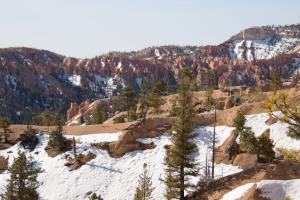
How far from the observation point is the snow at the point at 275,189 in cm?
3831

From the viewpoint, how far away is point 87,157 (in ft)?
243

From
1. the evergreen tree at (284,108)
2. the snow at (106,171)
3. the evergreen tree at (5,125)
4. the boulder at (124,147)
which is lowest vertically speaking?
the snow at (106,171)

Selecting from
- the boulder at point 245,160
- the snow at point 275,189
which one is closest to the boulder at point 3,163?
the boulder at point 245,160

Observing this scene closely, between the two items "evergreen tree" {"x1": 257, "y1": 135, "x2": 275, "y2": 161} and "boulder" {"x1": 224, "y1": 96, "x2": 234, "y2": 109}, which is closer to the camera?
"evergreen tree" {"x1": 257, "y1": 135, "x2": 275, "y2": 161}

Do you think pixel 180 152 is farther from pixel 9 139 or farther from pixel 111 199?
pixel 9 139

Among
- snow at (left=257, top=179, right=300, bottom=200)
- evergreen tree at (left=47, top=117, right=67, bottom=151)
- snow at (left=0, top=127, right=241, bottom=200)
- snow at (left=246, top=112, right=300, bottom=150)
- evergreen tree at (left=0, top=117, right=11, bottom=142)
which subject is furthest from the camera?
evergreen tree at (left=0, top=117, right=11, bottom=142)

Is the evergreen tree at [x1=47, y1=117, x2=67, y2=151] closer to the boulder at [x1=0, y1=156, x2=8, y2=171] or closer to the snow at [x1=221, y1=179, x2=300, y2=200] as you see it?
the boulder at [x1=0, y1=156, x2=8, y2=171]

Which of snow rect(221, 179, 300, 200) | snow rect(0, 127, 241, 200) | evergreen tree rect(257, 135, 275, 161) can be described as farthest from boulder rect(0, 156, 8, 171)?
snow rect(221, 179, 300, 200)

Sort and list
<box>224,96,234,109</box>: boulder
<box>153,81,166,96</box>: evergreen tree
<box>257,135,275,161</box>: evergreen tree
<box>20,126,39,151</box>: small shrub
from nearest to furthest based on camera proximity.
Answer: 1. <box>257,135,275,161</box>: evergreen tree
2. <box>20,126,39,151</box>: small shrub
3. <box>153,81,166,96</box>: evergreen tree
4. <box>224,96,234,109</box>: boulder

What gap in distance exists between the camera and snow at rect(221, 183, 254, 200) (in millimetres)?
39406

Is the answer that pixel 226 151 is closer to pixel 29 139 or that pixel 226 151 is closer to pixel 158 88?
pixel 158 88

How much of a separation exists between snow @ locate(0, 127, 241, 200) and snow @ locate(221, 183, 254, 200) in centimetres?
2120

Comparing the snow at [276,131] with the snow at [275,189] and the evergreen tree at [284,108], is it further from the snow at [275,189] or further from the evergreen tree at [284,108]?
the evergreen tree at [284,108]

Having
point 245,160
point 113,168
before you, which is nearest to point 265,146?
point 245,160
